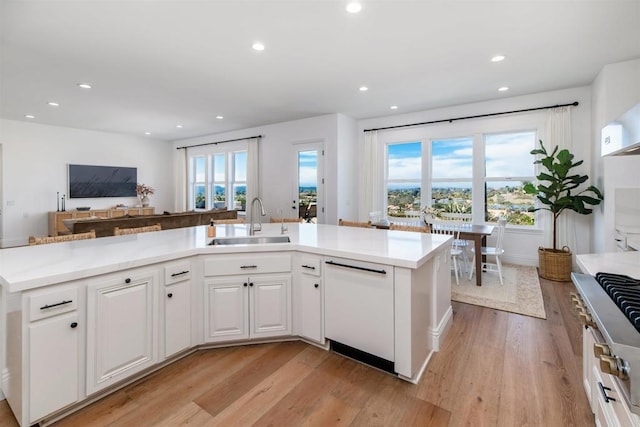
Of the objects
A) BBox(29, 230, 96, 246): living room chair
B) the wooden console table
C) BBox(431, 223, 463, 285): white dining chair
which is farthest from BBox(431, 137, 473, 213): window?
the wooden console table

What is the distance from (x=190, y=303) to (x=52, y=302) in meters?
0.84

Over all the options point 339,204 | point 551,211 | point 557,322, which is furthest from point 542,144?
point 339,204

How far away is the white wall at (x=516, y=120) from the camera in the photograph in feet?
14.3

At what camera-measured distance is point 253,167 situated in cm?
701

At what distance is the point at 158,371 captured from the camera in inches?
81.7

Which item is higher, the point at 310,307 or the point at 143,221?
the point at 143,221

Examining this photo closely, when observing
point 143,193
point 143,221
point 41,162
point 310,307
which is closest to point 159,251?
point 310,307

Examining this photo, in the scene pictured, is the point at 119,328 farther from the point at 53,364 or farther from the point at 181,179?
the point at 181,179

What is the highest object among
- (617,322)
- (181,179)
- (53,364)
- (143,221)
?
(181,179)

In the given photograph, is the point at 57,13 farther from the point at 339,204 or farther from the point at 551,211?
the point at 551,211

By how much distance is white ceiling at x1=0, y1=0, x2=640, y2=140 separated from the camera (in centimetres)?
253

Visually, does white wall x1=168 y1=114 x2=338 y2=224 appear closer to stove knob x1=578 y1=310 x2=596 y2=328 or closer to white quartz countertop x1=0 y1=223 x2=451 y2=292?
white quartz countertop x1=0 y1=223 x2=451 y2=292

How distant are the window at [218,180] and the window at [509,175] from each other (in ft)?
18.1

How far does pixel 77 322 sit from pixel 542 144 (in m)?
5.90
